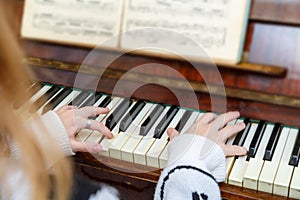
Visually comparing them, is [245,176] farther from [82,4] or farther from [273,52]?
[82,4]

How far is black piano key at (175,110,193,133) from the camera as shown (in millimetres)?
1473

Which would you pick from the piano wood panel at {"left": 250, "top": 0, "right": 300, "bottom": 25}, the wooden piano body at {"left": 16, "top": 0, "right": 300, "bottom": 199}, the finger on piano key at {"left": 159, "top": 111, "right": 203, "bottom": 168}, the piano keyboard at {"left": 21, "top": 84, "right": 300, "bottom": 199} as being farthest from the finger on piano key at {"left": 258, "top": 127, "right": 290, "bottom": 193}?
the piano wood panel at {"left": 250, "top": 0, "right": 300, "bottom": 25}

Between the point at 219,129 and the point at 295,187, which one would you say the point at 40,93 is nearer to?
the point at 219,129

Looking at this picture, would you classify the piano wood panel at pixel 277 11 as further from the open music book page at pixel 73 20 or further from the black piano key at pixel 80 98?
the black piano key at pixel 80 98

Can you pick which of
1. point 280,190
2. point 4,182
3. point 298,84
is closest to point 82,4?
point 298,84

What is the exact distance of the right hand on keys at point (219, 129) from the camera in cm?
134

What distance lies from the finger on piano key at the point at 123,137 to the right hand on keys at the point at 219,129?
11 cm

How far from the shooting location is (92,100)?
1.62m

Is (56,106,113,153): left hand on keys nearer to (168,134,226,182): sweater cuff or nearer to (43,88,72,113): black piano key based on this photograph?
(43,88,72,113): black piano key

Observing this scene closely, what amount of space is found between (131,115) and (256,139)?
376 mm

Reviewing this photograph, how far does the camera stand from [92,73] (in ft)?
5.39

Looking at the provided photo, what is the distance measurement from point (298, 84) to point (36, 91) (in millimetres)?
841

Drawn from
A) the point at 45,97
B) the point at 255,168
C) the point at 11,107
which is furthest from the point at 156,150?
the point at 11,107

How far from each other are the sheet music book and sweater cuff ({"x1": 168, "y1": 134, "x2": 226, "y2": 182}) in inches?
10.7
